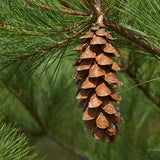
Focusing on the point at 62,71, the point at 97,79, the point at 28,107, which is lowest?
the point at 28,107

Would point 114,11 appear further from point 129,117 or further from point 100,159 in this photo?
point 100,159

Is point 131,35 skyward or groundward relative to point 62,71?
skyward

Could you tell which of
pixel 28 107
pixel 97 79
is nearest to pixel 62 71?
pixel 28 107

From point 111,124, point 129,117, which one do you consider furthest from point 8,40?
point 129,117

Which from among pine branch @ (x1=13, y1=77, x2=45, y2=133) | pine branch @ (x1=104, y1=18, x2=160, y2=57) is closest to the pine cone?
pine branch @ (x1=104, y1=18, x2=160, y2=57)

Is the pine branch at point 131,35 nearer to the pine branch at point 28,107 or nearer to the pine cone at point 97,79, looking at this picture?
the pine cone at point 97,79

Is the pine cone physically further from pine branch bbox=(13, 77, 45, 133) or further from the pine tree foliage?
pine branch bbox=(13, 77, 45, 133)

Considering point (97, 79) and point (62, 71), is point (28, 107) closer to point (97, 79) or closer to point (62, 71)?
point (62, 71)
